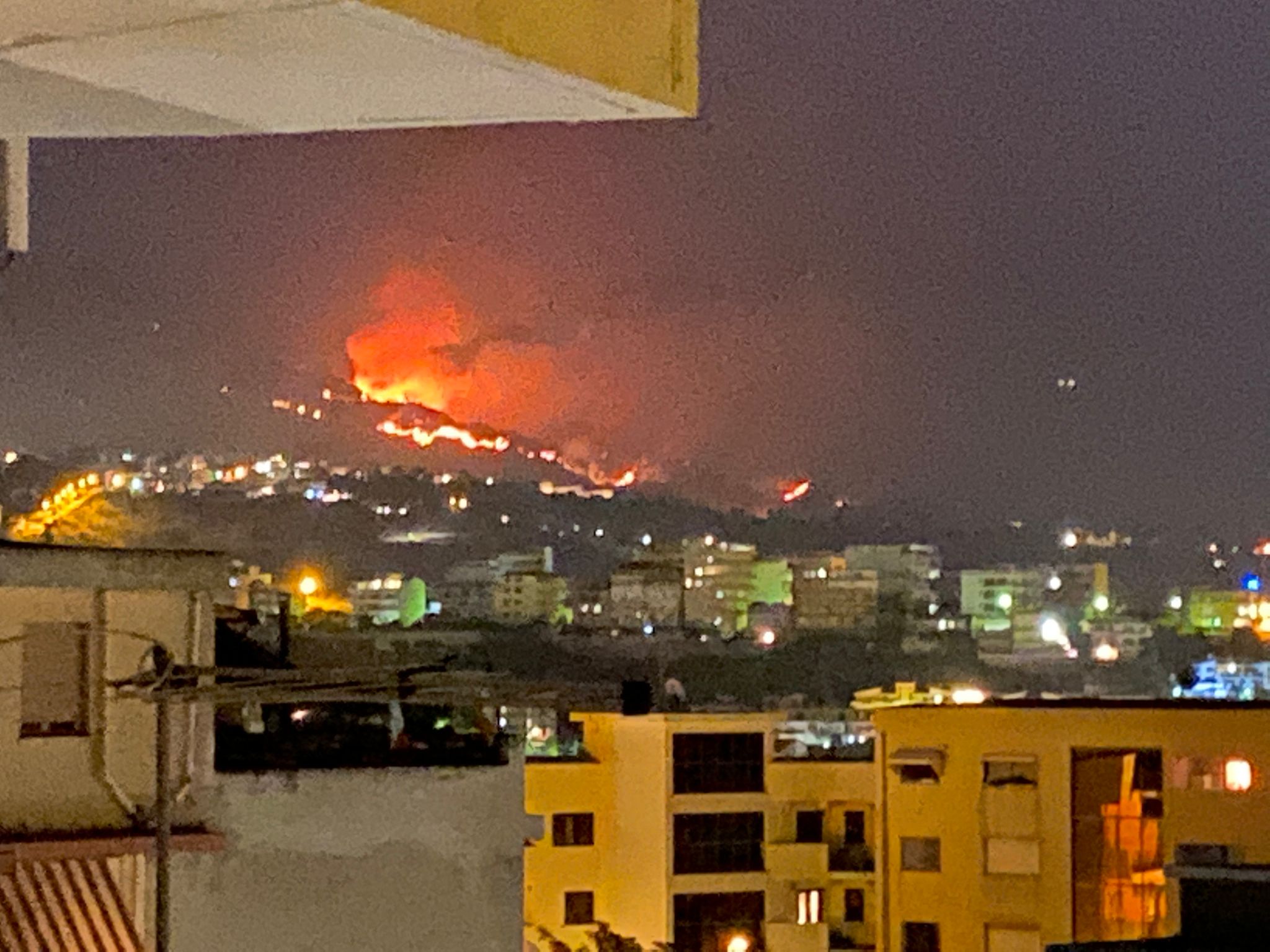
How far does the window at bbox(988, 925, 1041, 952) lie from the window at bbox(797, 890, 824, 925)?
3498 mm

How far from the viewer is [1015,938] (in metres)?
16.8

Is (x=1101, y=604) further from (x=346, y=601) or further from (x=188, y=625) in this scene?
(x=188, y=625)

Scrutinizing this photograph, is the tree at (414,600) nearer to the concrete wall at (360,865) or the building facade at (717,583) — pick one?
the building facade at (717,583)

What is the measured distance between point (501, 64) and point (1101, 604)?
114ft

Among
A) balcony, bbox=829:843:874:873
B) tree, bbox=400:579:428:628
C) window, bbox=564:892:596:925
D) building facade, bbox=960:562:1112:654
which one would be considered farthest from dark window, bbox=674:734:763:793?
building facade, bbox=960:562:1112:654

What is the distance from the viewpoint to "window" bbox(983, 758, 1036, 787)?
55.3 ft

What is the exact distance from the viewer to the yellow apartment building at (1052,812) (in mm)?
15875

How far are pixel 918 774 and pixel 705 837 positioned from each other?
319cm

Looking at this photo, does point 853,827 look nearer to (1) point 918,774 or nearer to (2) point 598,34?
(1) point 918,774

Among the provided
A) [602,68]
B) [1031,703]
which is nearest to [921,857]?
[1031,703]

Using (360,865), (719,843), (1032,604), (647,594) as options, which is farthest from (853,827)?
(1032,604)

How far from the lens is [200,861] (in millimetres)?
6012

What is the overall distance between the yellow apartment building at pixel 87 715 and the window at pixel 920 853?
12456 millimetres

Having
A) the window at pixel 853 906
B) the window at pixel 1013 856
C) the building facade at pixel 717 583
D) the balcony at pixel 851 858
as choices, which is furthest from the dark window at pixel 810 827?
the building facade at pixel 717 583
